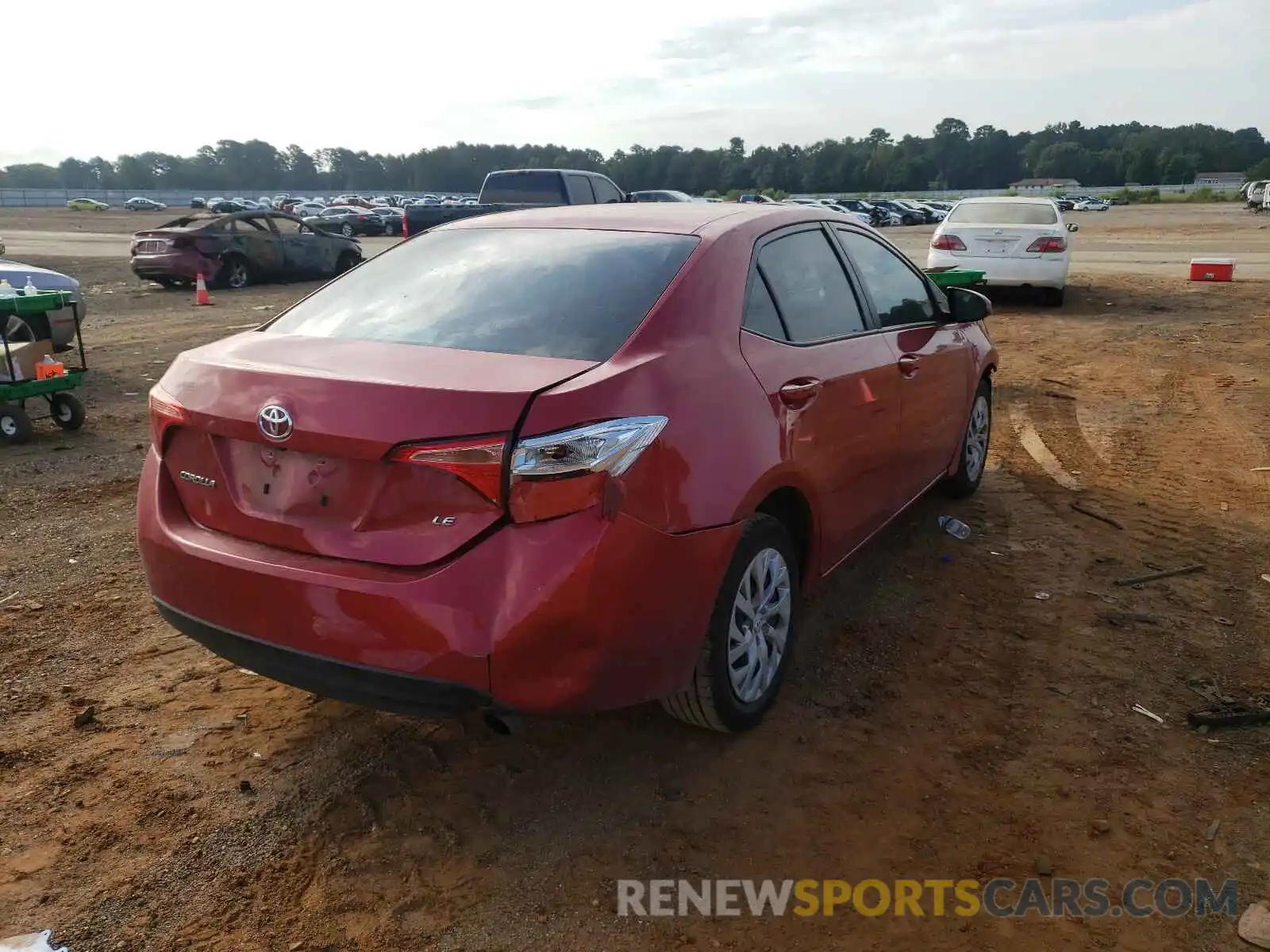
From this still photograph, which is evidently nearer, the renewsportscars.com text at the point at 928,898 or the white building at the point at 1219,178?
the renewsportscars.com text at the point at 928,898

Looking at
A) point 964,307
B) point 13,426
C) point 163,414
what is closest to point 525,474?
point 163,414

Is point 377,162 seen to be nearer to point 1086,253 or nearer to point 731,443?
point 1086,253

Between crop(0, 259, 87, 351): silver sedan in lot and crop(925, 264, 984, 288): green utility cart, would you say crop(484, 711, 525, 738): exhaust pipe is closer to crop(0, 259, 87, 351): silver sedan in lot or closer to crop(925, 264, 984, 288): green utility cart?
crop(0, 259, 87, 351): silver sedan in lot

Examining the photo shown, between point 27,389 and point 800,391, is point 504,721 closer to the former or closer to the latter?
point 800,391

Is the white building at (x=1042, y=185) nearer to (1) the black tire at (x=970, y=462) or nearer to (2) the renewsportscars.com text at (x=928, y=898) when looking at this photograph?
(1) the black tire at (x=970, y=462)

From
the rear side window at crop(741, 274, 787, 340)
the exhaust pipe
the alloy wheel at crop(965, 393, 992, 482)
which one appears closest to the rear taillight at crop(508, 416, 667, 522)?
the exhaust pipe

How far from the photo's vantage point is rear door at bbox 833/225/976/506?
4.30 meters

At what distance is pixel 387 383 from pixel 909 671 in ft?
7.64

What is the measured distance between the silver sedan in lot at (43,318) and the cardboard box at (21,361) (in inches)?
5.8

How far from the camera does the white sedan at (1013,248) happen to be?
1395cm

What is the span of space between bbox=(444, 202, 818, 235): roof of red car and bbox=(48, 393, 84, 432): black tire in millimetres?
4744

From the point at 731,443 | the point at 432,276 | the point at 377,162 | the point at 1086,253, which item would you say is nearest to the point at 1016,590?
the point at 731,443

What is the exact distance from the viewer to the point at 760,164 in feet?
479

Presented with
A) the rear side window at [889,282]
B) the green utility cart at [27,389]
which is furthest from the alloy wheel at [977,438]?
the green utility cart at [27,389]
